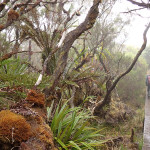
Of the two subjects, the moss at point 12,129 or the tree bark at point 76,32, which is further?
the tree bark at point 76,32

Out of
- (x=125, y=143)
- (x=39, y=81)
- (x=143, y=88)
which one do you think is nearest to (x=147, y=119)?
(x=125, y=143)

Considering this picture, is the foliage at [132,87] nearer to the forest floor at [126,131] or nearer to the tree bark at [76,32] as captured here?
the forest floor at [126,131]

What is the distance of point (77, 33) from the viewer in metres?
3.06

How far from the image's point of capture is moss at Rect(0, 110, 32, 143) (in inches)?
40.2

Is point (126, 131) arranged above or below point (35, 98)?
below

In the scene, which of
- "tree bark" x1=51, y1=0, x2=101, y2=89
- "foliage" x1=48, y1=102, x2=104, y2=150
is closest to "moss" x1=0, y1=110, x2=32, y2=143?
"foliage" x1=48, y1=102, x2=104, y2=150

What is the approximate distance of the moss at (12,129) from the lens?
102cm

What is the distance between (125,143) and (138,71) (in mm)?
9264

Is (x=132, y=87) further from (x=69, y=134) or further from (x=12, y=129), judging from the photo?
(x=12, y=129)

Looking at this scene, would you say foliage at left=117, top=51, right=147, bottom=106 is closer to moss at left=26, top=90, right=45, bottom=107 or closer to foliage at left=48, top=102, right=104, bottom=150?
foliage at left=48, top=102, right=104, bottom=150

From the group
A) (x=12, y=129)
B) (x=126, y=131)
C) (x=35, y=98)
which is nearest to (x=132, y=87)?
(x=126, y=131)

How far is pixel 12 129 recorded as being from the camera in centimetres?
102

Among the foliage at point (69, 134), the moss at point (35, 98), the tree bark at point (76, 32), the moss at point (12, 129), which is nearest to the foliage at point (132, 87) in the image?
the tree bark at point (76, 32)

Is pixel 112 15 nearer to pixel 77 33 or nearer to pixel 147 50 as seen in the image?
pixel 77 33
